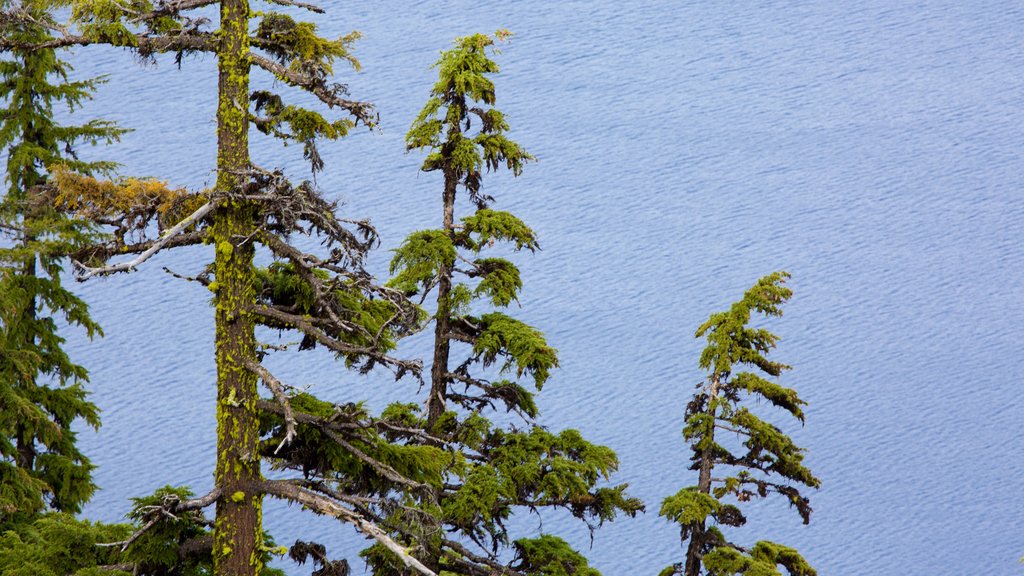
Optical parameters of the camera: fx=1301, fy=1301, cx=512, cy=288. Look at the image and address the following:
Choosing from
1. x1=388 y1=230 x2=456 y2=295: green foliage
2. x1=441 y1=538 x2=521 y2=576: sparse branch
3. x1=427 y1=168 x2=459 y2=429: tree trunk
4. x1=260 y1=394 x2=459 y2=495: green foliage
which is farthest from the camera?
x1=427 y1=168 x2=459 y2=429: tree trunk

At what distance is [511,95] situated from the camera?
27.2 m

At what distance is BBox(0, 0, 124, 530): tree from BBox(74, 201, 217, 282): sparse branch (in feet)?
16.4

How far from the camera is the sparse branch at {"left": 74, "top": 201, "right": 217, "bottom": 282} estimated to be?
253 inches

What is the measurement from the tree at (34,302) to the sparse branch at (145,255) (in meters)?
5.01

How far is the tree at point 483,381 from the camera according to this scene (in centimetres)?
970

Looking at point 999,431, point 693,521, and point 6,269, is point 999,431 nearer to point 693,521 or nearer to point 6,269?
point 693,521

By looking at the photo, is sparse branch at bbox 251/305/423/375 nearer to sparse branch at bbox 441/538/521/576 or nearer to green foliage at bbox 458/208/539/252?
sparse branch at bbox 441/538/521/576

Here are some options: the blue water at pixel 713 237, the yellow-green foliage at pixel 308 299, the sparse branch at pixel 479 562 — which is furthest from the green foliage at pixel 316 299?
the blue water at pixel 713 237

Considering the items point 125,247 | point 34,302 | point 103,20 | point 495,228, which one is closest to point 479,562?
point 495,228

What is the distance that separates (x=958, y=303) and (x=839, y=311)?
7.24 ft

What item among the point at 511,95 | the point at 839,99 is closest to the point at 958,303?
the point at 839,99

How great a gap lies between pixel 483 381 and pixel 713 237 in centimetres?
1542

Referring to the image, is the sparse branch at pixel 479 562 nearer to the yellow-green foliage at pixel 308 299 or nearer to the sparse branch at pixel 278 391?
the yellow-green foliage at pixel 308 299

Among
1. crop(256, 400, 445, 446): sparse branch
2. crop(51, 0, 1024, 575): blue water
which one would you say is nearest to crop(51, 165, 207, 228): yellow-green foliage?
crop(256, 400, 445, 446): sparse branch
